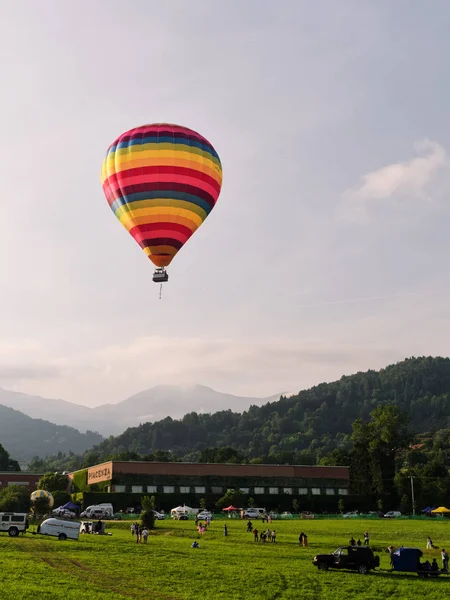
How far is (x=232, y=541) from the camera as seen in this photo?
5806 cm

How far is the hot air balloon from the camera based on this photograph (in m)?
56.4

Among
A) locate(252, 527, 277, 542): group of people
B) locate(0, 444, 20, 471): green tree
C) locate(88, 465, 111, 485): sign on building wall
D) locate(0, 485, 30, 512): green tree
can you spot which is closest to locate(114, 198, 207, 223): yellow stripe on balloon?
locate(252, 527, 277, 542): group of people

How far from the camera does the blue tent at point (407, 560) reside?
39.6 meters

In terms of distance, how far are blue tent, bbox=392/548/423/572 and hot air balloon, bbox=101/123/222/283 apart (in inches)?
1112

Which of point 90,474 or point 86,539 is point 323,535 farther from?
point 90,474

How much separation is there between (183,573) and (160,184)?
29353 millimetres

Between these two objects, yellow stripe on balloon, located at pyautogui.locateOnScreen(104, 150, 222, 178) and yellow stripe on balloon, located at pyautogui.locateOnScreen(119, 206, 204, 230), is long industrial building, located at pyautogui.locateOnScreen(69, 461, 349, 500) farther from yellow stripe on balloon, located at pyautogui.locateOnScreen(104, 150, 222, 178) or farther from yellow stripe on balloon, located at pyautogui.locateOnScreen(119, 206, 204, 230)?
yellow stripe on balloon, located at pyautogui.locateOnScreen(104, 150, 222, 178)

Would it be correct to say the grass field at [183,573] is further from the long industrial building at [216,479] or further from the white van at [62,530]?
the long industrial building at [216,479]

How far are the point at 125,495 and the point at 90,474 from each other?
22.3 metres

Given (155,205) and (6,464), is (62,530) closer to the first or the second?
(155,205)

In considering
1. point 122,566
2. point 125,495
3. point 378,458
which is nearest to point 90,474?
point 125,495

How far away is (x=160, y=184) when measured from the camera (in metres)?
56.3

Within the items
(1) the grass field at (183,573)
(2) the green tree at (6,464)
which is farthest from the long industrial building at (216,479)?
(2) the green tree at (6,464)

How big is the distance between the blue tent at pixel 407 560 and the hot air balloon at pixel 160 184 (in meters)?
28.2
